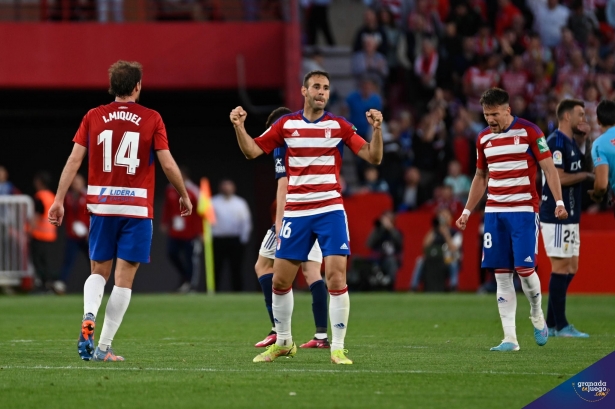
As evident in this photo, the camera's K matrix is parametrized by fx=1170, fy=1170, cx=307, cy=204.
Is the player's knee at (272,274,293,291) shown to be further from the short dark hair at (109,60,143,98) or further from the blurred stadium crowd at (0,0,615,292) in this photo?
the blurred stadium crowd at (0,0,615,292)

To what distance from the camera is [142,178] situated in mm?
9344

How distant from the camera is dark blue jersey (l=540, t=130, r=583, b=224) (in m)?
12.4

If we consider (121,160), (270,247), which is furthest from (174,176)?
(270,247)

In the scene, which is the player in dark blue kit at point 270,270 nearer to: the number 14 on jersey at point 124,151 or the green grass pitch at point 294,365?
the green grass pitch at point 294,365

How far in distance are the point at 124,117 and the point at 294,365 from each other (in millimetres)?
2382

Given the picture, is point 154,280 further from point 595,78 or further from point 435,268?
point 595,78

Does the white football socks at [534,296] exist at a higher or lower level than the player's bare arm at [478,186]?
lower

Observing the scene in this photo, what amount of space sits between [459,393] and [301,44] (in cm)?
1871

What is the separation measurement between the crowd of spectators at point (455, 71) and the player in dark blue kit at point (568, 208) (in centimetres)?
1012

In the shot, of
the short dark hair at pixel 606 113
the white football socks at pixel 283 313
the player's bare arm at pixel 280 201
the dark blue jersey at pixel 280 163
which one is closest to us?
the white football socks at pixel 283 313

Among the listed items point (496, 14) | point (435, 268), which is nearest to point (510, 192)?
point (435, 268)

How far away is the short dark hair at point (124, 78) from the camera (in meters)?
9.32

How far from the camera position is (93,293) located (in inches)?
364

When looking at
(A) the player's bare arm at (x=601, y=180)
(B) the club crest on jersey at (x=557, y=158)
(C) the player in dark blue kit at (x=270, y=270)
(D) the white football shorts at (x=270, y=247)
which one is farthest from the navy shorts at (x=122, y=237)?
(B) the club crest on jersey at (x=557, y=158)
